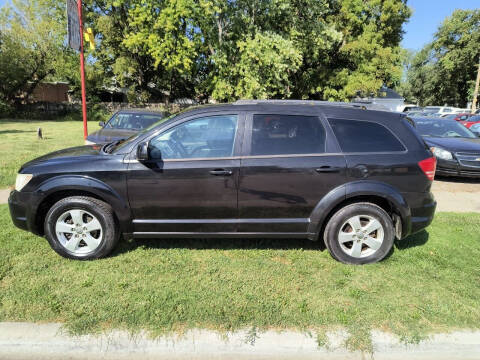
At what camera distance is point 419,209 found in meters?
3.69

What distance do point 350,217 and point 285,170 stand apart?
0.92m

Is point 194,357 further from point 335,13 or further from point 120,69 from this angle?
point 335,13

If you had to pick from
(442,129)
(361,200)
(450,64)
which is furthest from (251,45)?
(450,64)

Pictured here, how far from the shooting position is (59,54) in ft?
94.7

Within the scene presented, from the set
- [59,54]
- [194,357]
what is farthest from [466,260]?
[59,54]

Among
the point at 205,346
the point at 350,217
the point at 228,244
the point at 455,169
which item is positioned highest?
the point at 455,169

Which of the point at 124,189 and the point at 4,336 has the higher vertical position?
the point at 124,189

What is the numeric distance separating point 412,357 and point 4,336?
3209 millimetres

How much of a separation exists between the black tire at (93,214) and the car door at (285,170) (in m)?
1.44

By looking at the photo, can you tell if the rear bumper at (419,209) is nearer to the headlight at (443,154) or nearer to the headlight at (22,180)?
the headlight at (22,180)

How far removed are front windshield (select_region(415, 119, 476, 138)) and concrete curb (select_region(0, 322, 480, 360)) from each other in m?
7.83

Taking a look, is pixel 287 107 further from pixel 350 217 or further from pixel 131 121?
pixel 131 121

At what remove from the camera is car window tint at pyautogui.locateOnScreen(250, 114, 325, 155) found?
11.7 ft

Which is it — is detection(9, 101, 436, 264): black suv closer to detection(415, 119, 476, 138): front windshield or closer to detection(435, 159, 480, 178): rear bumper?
detection(435, 159, 480, 178): rear bumper
